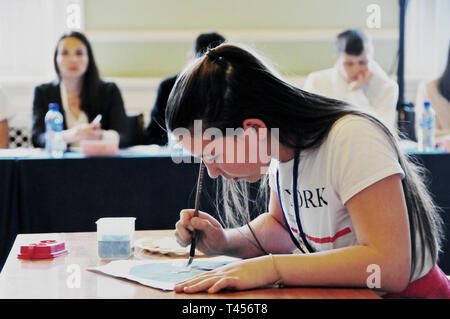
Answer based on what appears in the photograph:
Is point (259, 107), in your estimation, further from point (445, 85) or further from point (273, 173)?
point (445, 85)

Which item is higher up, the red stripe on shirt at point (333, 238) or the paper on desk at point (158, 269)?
the red stripe on shirt at point (333, 238)

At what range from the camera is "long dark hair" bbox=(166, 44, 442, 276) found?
1114 millimetres

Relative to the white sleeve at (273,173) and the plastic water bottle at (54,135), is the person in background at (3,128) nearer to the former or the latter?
the plastic water bottle at (54,135)

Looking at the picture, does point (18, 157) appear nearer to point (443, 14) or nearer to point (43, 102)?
point (43, 102)

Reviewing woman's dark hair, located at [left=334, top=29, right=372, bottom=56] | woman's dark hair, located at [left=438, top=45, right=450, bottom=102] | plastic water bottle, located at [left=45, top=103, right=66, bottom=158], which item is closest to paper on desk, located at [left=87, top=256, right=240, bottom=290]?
plastic water bottle, located at [left=45, top=103, right=66, bottom=158]

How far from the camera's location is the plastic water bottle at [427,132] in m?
2.86

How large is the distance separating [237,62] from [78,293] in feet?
1.57

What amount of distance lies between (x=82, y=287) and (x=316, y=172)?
0.45 metres

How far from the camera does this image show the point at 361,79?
3791 millimetres

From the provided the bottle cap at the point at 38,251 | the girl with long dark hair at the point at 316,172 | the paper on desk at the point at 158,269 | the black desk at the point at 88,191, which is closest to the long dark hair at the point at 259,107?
the girl with long dark hair at the point at 316,172

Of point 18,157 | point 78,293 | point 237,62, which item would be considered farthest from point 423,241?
point 18,157

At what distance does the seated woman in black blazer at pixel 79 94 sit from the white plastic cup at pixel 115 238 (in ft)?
7.07

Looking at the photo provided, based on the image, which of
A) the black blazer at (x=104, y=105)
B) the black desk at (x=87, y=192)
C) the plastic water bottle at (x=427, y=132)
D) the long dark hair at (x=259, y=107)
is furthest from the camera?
the black blazer at (x=104, y=105)

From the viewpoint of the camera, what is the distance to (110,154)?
9.14 feet
